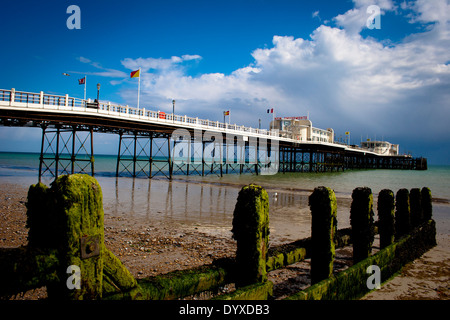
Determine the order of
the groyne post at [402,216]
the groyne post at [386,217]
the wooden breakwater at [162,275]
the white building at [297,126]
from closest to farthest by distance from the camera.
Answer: the wooden breakwater at [162,275] → the groyne post at [386,217] → the groyne post at [402,216] → the white building at [297,126]

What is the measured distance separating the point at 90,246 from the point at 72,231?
17 cm

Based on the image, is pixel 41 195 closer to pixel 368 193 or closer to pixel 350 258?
pixel 368 193

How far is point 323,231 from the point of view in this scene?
3.78 m

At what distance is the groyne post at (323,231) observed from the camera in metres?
3.69

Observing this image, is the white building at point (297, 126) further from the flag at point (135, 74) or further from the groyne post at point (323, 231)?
the groyne post at point (323, 231)

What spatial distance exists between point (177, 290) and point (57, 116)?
69.5 ft

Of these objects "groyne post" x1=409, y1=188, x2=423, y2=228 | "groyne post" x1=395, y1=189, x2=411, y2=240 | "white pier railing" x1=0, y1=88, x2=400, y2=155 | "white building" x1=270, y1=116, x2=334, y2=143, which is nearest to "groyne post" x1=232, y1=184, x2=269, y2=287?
"groyne post" x1=395, y1=189, x2=411, y2=240

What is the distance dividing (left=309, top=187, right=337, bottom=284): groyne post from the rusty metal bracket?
9.01ft

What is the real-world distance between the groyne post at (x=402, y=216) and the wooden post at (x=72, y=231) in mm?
6525

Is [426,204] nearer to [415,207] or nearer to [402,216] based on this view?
[415,207]

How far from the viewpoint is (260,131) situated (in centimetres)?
3897

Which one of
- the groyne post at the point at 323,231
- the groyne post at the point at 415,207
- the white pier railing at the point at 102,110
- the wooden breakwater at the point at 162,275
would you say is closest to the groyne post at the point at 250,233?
the wooden breakwater at the point at 162,275
